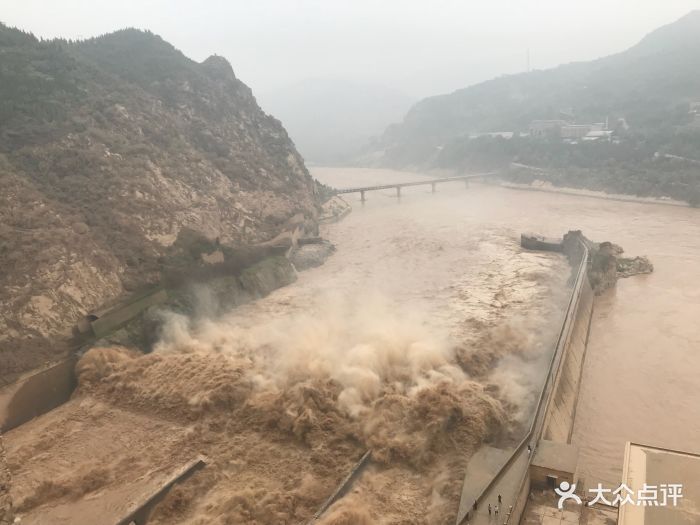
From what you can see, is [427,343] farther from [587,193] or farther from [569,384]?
[587,193]

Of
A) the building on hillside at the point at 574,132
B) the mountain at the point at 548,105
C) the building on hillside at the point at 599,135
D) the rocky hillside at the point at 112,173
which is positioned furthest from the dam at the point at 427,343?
the mountain at the point at 548,105

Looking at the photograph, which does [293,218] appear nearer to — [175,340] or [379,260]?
[379,260]

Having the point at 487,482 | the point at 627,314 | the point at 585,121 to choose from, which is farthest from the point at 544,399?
the point at 585,121

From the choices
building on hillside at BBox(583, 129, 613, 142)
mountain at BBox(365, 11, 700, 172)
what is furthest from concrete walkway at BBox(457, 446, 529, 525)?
building on hillside at BBox(583, 129, 613, 142)

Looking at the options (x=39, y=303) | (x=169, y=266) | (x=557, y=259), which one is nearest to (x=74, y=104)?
(x=169, y=266)

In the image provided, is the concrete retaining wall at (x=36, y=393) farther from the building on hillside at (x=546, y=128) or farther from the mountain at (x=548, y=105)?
the building on hillside at (x=546, y=128)

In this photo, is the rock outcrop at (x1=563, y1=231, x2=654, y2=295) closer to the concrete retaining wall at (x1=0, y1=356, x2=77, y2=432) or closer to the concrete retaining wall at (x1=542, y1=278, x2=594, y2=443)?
the concrete retaining wall at (x1=542, y1=278, x2=594, y2=443)
